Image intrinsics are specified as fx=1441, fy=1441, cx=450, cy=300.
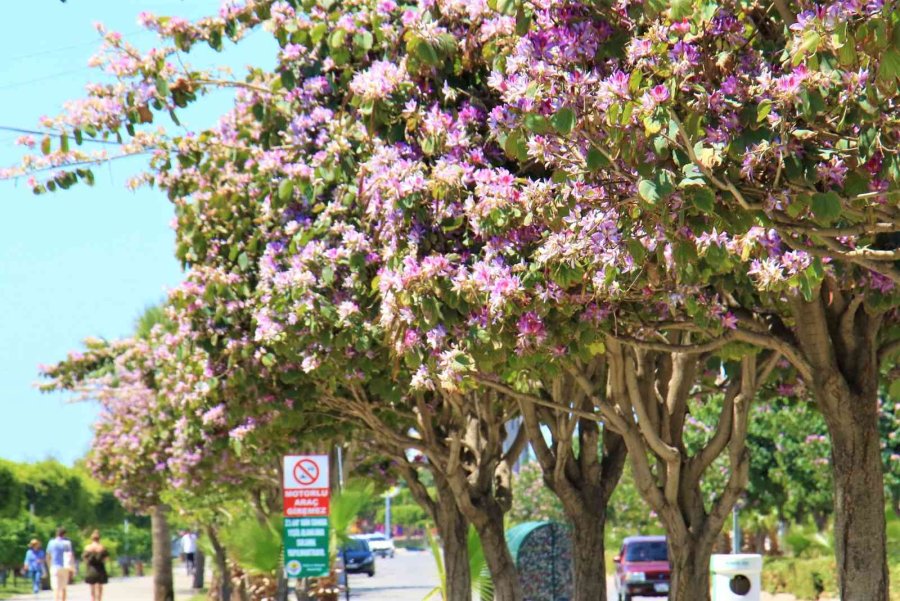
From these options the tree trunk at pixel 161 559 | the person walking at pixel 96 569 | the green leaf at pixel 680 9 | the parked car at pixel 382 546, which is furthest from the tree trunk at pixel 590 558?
the parked car at pixel 382 546

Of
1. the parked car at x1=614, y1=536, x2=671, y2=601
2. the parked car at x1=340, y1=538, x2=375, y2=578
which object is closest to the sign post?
the parked car at x1=614, y1=536, x2=671, y2=601

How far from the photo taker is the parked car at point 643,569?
1240 inches

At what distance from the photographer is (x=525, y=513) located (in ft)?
208

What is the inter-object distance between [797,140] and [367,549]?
5257cm

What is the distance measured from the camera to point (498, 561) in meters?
17.4

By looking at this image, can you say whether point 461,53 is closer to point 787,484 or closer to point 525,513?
point 787,484

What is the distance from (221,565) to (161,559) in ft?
5.72

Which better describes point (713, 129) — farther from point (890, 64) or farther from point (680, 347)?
point (680, 347)

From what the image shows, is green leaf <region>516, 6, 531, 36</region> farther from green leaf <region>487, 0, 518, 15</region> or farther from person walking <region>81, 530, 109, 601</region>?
person walking <region>81, 530, 109, 601</region>

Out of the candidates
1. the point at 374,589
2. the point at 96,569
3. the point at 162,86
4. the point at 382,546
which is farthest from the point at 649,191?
the point at 382,546

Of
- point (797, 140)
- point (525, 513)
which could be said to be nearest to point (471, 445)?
point (797, 140)

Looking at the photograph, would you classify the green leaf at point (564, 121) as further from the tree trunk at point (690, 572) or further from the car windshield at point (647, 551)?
the car windshield at point (647, 551)

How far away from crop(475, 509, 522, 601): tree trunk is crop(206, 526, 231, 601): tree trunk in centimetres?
1865

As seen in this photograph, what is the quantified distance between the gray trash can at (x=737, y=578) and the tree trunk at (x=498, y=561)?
2.57 meters
